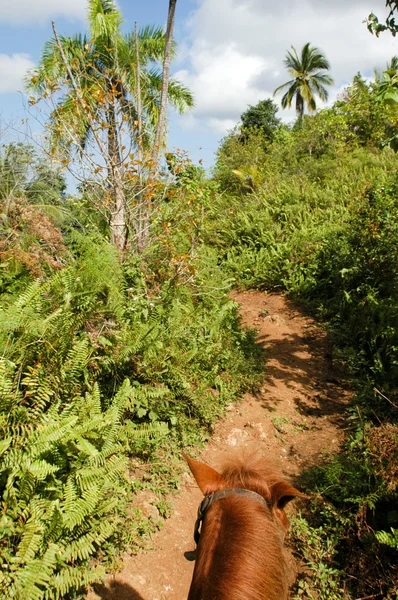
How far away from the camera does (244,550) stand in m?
1.29

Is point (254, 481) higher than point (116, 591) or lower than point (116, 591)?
higher

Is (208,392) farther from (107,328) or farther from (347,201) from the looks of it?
(347,201)

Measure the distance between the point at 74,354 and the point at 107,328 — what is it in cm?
78

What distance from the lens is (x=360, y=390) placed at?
486cm

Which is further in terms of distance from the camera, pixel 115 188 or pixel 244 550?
pixel 115 188

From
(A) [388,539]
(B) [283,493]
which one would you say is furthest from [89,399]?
(A) [388,539]

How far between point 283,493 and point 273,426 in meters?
3.17

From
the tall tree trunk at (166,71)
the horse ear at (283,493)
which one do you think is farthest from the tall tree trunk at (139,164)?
the horse ear at (283,493)

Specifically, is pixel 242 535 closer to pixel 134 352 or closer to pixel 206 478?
pixel 206 478

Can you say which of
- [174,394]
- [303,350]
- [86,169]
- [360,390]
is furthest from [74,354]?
[303,350]

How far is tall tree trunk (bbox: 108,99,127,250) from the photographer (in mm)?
5215

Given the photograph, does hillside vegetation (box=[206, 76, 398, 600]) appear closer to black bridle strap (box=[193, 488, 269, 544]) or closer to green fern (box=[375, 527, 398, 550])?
green fern (box=[375, 527, 398, 550])

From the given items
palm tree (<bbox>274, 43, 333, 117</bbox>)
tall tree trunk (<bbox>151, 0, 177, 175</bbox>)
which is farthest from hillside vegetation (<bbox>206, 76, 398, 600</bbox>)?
A: palm tree (<bbox>274, 43, 333, 117</bbox>)

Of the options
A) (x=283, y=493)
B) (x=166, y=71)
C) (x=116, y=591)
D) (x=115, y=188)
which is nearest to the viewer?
(x=283, y=493)
